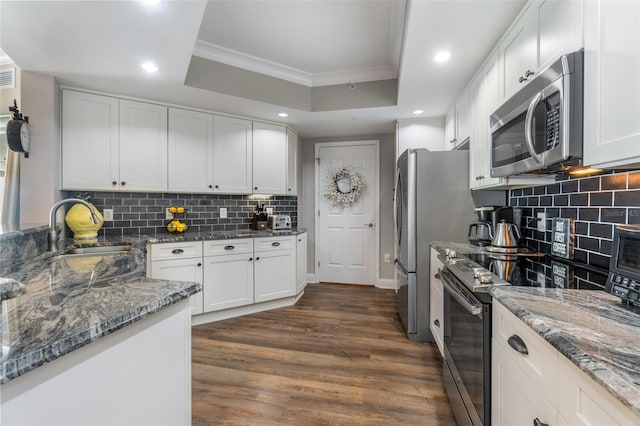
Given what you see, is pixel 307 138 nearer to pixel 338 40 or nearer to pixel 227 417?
pixel 338 40

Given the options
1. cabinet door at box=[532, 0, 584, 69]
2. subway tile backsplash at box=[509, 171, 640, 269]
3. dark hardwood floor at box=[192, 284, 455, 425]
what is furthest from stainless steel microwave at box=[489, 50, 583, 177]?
dark hardwood floor at box=[192, 284, 455, 425]

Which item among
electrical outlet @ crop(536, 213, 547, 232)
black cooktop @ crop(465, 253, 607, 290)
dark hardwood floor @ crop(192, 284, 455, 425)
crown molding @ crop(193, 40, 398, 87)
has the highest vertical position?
crown molding @ crop(193, 40, 398, 87)

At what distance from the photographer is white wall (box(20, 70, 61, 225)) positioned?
89.9 inches

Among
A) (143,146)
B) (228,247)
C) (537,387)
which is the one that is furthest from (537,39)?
(143,146)

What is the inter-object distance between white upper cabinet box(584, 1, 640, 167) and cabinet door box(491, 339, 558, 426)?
0.78 metres

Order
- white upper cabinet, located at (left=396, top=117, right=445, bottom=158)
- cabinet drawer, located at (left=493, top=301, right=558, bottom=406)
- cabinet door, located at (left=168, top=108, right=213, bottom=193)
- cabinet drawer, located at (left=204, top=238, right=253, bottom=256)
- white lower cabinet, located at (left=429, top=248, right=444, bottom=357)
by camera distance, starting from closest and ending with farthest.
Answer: cabinet drawer, located at (left=493, top=301, right=558, bottom=406) → white lower cabinet, located at (left=429, top=248, right=444, bottom=357) → cabinet drawer, located at (left=204, top=238, right=253, bottom=256) → cabinet door, located at (left=168, top=108, right=213, bottom=193) → white upper cabinet, located at (left=396, top=117, right=445, bottom=158)

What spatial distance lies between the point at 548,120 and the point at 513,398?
3.61 feet

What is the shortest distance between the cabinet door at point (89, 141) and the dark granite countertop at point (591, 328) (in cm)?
322

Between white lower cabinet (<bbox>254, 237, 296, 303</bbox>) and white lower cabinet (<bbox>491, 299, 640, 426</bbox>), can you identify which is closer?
white lower cabinet (<bbox>491, 299, 640, 426</bbox>)

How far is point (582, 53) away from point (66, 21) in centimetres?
264

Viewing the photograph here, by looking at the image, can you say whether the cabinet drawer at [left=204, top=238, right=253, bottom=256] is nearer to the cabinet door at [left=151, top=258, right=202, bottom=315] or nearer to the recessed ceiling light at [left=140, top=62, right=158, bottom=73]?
the cabinet door at [left=151, top=258, right=202, bottom=315]

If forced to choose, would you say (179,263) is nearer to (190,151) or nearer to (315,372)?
(190,151)

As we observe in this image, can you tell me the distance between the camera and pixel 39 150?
7.64 ft

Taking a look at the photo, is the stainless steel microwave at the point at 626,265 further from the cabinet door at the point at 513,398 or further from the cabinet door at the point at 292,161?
the cabinet door at the point at 292,161
